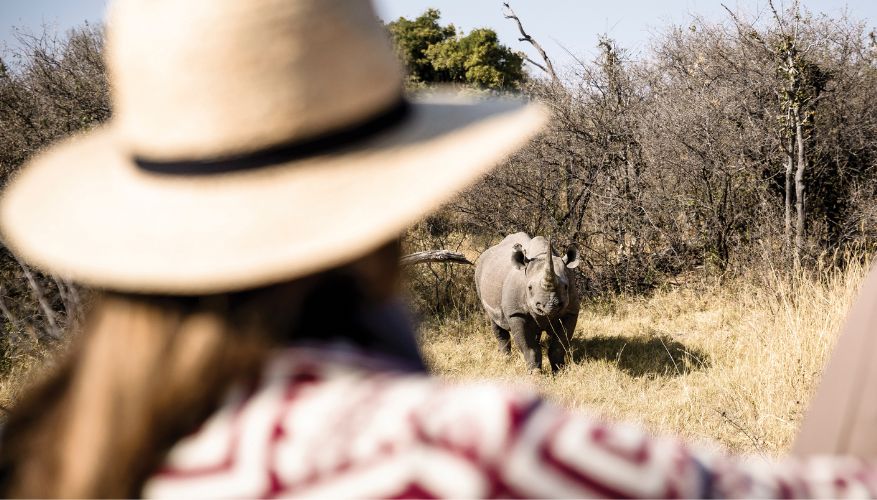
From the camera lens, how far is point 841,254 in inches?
329

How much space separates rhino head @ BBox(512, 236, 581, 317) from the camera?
242 inches

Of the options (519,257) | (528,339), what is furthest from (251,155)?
(528,339)

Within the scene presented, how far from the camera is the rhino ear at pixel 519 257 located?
6621 millimetres

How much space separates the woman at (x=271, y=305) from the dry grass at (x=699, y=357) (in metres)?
4.19

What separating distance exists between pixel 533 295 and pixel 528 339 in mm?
770

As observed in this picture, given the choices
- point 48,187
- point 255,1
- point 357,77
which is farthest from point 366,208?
point 48,187

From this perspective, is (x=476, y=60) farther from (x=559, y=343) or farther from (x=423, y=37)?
(x=559, y=343)

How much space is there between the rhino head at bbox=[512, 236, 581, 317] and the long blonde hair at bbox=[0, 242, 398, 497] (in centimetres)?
536

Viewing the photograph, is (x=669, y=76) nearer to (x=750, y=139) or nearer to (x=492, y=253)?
(x=750, y=139)

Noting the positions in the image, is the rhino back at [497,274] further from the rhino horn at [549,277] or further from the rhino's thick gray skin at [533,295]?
the rhino horn at [549,277]

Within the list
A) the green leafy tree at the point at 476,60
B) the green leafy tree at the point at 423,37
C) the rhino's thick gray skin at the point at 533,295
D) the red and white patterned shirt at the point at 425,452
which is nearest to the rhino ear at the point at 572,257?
the rhino's thick gray skin at the point at 533,295

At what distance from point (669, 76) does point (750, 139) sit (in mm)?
3236

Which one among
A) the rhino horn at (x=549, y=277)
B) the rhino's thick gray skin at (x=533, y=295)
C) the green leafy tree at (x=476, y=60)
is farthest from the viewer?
the green leafy tree at (x=476, y=60)

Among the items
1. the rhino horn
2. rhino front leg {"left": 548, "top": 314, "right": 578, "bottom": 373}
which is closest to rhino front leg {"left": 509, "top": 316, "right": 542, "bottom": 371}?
rhino front leg {"left": 548, "top": 314, "right": 578, "bottom": 373}
